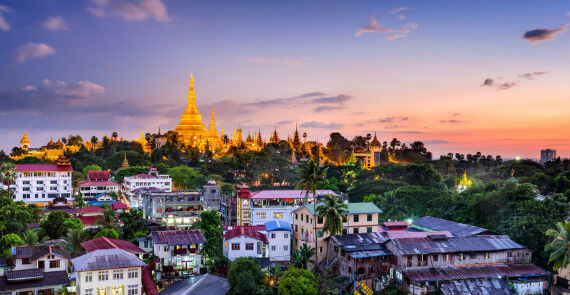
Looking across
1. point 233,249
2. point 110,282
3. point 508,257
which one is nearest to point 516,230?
point 508,257

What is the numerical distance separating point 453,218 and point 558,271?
52.7ft

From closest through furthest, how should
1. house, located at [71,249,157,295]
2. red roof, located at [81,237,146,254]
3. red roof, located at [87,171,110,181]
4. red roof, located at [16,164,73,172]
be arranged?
house, located at [71,249,157,295] < red roof, located at [81,237,146,254] < red roof, located at [16,164,73,172] < red roof, located at [87,171,110,181]

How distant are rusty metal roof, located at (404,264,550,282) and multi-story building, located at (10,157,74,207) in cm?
5574

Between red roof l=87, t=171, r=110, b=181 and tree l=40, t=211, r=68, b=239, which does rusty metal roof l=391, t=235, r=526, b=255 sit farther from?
red roof l=87, t=171, r=110, b=181

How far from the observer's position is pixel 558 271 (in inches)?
1502

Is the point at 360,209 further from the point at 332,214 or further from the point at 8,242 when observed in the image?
the point at 8,242

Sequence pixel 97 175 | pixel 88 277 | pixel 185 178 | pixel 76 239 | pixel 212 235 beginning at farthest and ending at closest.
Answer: pixel 185 178 → pixel 97 175 → pixel 212 235 → pixel 76 239 → pixel 88 277

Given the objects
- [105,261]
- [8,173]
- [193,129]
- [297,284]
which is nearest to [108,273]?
[105,261]

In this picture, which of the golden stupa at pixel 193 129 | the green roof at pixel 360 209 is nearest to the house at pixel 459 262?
the green roof at pixel 360 209

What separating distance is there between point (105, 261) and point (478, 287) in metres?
29.7

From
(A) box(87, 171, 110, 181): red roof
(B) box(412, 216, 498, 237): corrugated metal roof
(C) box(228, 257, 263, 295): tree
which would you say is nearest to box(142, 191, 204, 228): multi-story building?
(A) box(87, 171, 110, 181): red roof

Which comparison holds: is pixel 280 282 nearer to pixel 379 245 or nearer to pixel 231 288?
pixel 231 288

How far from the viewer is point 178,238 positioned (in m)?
40.2

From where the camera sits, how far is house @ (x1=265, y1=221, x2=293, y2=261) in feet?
139
